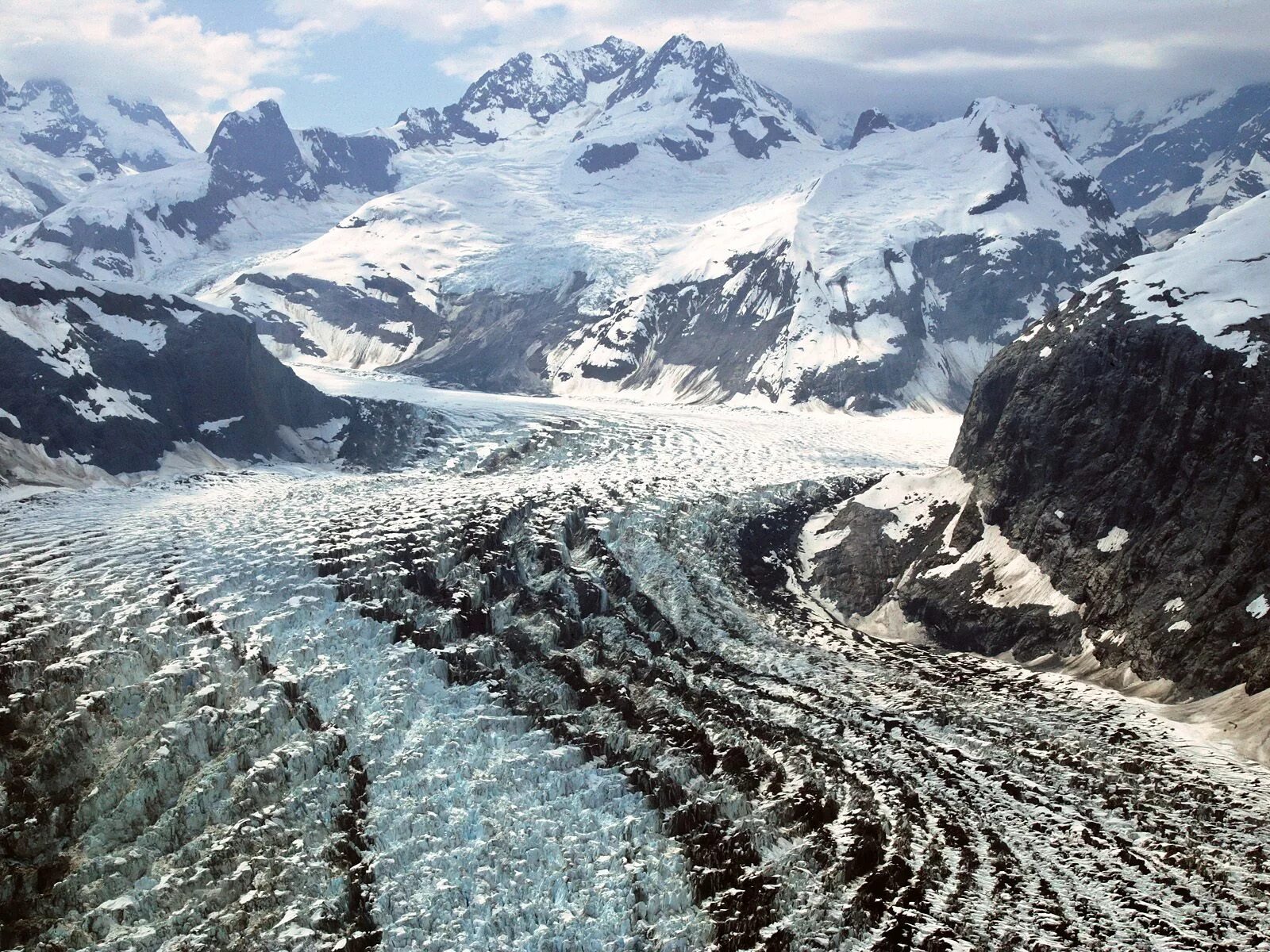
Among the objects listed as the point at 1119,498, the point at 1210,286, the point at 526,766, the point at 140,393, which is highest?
the point at 1210,286

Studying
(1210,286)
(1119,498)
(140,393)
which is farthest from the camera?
(140,393)

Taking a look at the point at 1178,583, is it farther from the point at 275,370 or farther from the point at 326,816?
the point at 275,370

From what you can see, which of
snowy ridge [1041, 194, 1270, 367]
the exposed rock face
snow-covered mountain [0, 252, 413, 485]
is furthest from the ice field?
snowy ridge [1041, 194, 1270, 367]

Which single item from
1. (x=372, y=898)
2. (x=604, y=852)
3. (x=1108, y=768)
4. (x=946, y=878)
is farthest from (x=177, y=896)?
(x=1108, y=768)

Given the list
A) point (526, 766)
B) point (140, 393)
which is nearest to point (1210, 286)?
point (526, 766)

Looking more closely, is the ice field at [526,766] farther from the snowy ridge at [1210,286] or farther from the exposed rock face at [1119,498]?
the snowy ridge at [1210,286]

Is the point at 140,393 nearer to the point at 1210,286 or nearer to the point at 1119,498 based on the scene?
the point at 1119,498

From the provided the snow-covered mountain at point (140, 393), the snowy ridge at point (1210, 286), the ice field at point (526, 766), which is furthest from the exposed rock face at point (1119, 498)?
the snow-covered mountain at point (140, 393)
